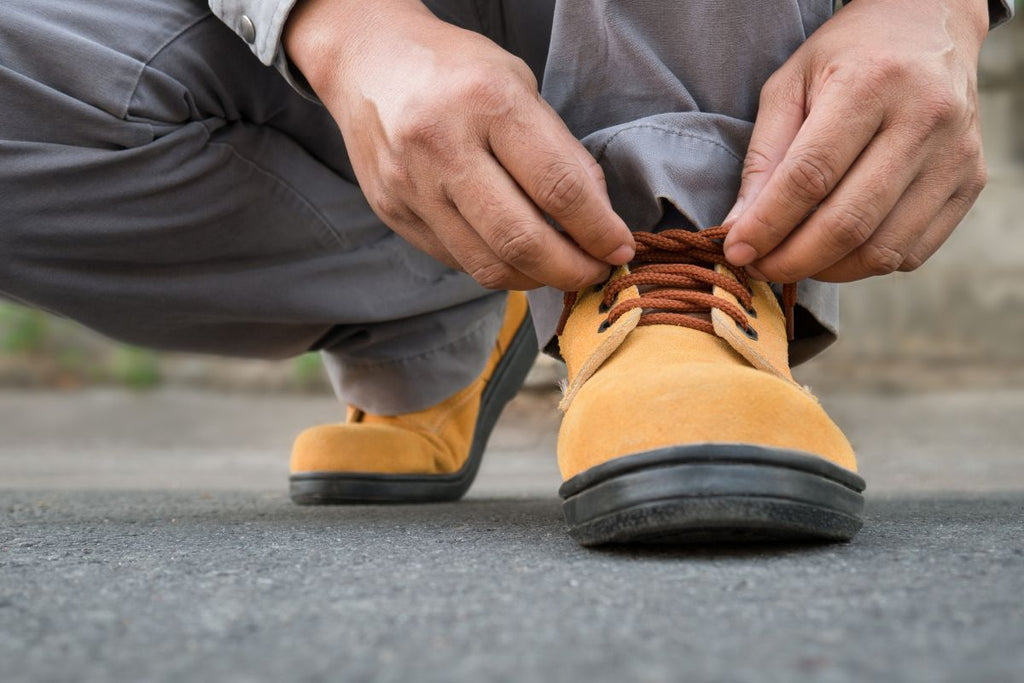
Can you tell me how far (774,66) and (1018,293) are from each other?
3088 millimetres

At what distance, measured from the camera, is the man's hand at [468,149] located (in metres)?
0.61

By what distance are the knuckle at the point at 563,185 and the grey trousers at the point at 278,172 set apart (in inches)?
Answer: 2.9

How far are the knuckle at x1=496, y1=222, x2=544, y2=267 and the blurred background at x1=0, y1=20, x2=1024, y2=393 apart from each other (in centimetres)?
282

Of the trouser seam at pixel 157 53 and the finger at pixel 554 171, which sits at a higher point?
the trouser seam at pixel 157 53

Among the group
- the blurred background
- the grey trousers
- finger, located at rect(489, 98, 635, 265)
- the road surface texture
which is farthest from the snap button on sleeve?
the blurred background

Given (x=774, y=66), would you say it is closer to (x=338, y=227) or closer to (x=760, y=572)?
(x=760, y=572)

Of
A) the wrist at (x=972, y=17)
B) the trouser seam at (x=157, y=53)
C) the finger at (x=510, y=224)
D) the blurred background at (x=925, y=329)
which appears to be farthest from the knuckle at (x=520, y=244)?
the blurred background at (x=925, y=329)

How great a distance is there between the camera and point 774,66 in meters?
0.70

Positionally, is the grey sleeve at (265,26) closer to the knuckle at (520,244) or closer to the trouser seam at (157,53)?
the trouser seam at (157,53)

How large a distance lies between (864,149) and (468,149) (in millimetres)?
252

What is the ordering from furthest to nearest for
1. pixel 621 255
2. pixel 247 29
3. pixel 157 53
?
pixel 157 53 → pixel 247 29 → pixel 621 255

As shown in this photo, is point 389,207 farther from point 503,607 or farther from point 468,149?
point 503,607

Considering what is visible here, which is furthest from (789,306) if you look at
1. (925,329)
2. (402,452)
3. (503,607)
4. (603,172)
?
(925,329)

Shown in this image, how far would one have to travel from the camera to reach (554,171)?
0.61 meters
